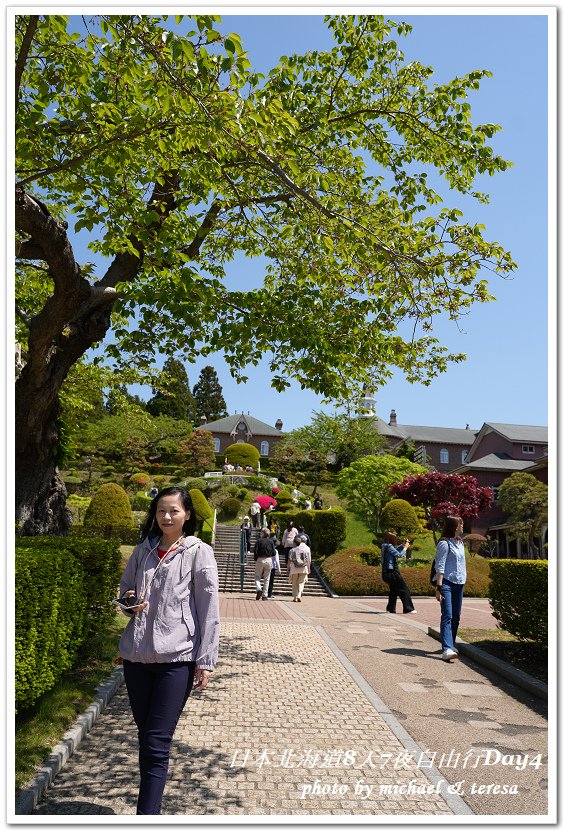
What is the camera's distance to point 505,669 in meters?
7.20

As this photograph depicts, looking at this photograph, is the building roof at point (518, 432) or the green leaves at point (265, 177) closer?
the green leaves at point (265, 177)

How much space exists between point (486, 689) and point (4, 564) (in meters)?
5.65

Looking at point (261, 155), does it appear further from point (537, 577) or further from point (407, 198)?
point (537, 577)

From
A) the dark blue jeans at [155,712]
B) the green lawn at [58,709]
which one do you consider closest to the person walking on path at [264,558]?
the green lawn at [58,709]

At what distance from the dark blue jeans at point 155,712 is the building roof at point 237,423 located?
230 feet

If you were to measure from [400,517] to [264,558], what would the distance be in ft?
39.4

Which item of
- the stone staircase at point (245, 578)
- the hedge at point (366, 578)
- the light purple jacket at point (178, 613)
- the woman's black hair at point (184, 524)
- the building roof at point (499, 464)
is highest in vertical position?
the woman's black hair at point (184, 524)

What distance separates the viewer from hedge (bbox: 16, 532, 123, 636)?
647cm

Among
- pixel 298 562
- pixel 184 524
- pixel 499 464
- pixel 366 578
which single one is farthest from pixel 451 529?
pixel 499 464

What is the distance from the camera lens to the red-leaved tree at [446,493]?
27.5 meters

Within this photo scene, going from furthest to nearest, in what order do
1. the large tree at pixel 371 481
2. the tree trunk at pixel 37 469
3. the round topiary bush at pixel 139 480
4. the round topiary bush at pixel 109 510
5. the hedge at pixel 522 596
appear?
the round topiary bush at pixel 139 480, the large tree at pixel 371 481, the round topiary bush at pixel 109 510, the tree trunk at pixel 37 469, the hedge at pixel 522 596

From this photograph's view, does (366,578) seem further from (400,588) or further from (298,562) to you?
(400,588)

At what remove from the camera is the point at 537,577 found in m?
7.34

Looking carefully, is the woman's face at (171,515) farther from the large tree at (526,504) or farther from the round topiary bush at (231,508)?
the round topiary bush at (231,508)
